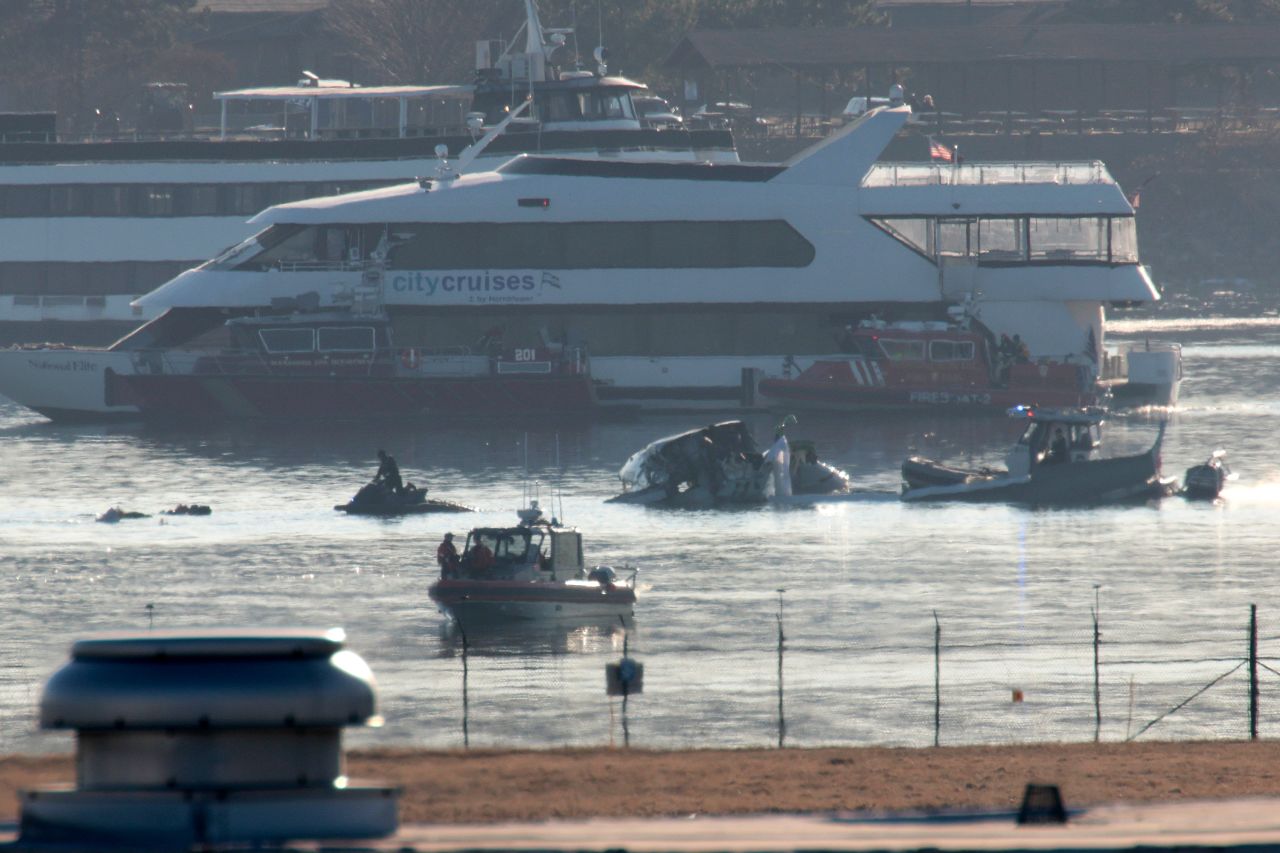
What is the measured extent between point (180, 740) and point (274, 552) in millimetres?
24122

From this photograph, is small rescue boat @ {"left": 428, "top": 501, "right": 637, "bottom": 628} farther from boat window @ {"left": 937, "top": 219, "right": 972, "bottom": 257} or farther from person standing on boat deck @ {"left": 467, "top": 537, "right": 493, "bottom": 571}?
boat window @ {"left": 937, "top": 219, "right": 972, "bottom": 257}

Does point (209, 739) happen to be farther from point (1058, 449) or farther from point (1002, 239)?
point (1002, 239)

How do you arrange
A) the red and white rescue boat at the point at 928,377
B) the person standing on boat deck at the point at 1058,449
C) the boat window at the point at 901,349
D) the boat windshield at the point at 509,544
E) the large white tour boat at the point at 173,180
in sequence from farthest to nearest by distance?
1. the large white tour boat at the point at 173,180
2. the boat window at the point at 901,349
3. the red and white rescue boat at the point at 928,377
4. the person standing on boat deck at the point at 1058,449
5. the boat windshield at the point at 509,544

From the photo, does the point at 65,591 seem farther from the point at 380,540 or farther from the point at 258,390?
the point at 258,390

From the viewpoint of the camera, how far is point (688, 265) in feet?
185

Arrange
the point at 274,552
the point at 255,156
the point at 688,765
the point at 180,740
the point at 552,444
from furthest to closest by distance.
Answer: the point at 255,156 < the point at 552,444 < the point at 274,552 < the point at 688,765 < the point at 180,740

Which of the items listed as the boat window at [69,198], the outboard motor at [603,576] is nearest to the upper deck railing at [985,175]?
the boat window at [69,198]

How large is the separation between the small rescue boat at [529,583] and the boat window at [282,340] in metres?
26.3

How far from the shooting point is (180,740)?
33.1 ft

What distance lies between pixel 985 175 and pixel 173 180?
24.8 metres

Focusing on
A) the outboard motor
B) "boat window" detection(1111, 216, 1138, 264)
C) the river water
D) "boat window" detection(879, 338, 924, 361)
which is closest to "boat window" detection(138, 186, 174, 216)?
the river water

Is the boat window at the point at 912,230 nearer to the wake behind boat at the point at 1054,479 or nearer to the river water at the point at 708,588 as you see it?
the river water at the point at 708,588

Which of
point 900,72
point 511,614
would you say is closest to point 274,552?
point 511,614

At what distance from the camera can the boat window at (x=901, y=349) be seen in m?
54.7
